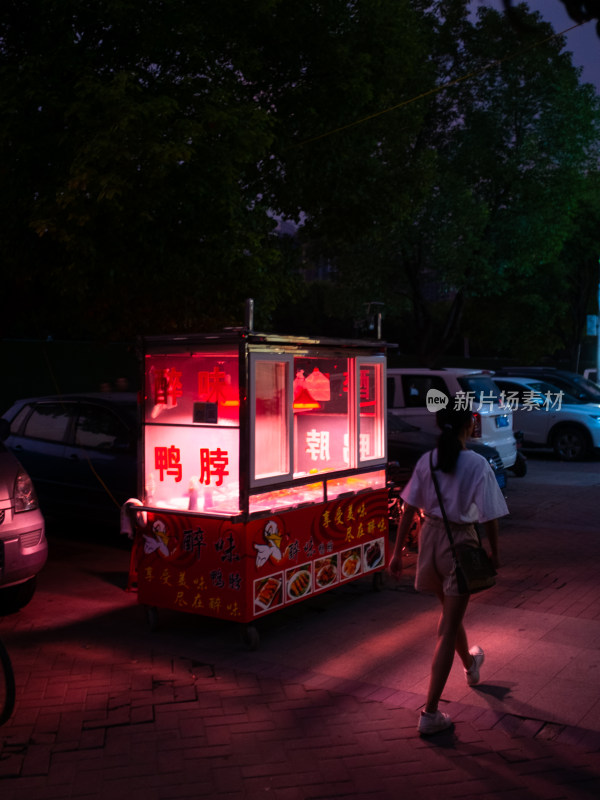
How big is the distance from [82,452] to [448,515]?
5994 millimetres

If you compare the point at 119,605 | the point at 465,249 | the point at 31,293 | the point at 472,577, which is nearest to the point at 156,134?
the point at 31,293

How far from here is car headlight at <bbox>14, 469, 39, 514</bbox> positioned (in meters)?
6.93

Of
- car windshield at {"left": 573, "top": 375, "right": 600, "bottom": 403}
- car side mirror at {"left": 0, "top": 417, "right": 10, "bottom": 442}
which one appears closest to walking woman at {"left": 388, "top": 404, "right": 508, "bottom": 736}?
car side mirror at {"left": 0, "top": 417, "right": 10, "bottom": 442}

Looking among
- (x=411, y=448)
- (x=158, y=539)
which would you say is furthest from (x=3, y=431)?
(x=411, y=448)

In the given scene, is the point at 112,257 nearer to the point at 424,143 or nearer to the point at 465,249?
the point at 465,249

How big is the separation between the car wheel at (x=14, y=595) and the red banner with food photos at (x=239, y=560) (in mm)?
991

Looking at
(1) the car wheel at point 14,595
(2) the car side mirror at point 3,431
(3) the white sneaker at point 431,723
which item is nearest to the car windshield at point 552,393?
(2) the car side mirror at point 3,431

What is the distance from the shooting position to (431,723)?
15.2 feet

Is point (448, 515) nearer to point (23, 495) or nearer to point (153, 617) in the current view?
point (153, 617)

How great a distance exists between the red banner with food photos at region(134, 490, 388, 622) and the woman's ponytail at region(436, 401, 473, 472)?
184cm

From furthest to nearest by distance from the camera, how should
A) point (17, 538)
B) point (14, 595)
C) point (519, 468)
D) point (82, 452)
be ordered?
point (519, 468)
point (82, 452)
point (14, 595)
point (17, 538)

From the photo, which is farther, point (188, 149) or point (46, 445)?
point (46, 445)

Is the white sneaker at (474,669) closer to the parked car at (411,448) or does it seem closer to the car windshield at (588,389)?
the parked car at (411,448)

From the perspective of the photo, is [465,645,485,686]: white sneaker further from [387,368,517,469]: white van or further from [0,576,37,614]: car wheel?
[387,368,517,469]: white van
